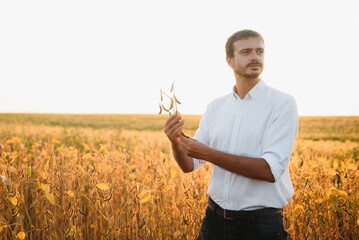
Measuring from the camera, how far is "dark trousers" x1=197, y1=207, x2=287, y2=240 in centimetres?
214

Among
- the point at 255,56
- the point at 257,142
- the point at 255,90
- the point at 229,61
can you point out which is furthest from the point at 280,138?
the point at 229,61

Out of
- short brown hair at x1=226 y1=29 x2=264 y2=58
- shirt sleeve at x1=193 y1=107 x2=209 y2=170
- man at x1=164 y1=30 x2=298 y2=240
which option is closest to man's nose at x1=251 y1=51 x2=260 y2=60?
man at x1=164 y1=30 x2=298 y2=240

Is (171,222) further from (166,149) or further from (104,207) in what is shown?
(166,149)

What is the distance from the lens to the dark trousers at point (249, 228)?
2.14 m

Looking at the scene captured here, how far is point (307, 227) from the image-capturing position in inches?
131

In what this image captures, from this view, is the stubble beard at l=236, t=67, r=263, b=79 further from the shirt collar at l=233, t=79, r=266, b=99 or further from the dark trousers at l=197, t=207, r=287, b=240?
the dark trousers at l=197, t=207, r=287, b=240

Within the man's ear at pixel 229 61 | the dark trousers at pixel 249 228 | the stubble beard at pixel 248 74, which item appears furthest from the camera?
the man's ear at pixel 229 61

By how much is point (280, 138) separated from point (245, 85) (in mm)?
396

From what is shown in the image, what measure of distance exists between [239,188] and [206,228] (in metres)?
0.34

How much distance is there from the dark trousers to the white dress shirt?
0.07 metres

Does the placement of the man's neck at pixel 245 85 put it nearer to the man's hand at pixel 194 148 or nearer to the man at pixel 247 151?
the man at pixel 247 151

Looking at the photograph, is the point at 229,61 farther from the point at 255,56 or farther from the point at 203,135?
the point at 203,135

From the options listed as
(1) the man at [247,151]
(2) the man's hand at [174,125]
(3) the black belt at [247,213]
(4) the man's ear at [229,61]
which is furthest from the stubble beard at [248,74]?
(3) the black belt at [247,213]

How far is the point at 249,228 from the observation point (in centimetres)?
216
